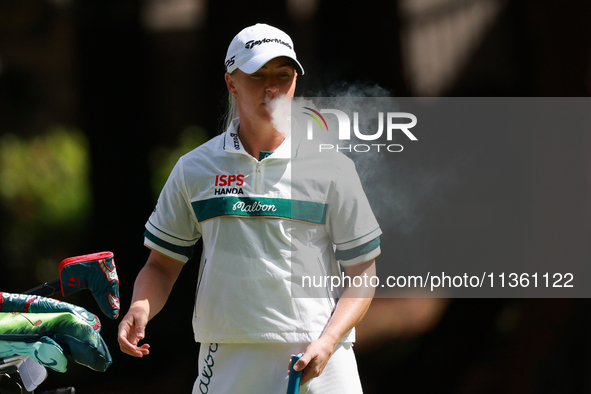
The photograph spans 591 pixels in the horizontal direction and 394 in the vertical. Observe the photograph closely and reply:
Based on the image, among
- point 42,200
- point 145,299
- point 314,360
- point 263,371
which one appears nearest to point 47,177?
point 42,200

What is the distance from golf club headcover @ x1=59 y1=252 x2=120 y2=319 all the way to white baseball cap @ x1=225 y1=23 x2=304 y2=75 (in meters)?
0.70

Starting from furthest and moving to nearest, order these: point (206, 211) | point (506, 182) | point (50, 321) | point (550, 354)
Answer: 1. point (550, 354)
2. point (506, 182)
3. point (206, 211)
4. point (50, 321)

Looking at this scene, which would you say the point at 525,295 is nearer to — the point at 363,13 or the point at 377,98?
the point at 377,98

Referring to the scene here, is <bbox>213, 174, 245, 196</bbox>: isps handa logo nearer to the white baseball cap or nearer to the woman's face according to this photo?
the woman's face

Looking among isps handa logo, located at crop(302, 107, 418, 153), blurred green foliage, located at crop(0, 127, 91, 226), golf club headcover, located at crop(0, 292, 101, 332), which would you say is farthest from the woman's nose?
blurred green foliage, located at crop(0, 127, 91, 226)

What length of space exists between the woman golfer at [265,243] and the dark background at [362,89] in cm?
113

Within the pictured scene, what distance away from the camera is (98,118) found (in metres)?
3.35

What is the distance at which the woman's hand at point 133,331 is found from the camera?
1742 millimetres

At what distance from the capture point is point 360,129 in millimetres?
2664

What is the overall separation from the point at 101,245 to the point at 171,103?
899mm

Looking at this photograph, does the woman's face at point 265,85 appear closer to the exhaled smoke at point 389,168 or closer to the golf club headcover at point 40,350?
the exhaled smoke at point 389,168

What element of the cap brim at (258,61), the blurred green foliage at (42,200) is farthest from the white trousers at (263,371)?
the blurred green foliage at (42,200)

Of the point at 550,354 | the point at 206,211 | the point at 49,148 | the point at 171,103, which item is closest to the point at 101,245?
the point at 49,148

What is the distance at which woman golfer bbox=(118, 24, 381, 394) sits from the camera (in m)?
1.76
